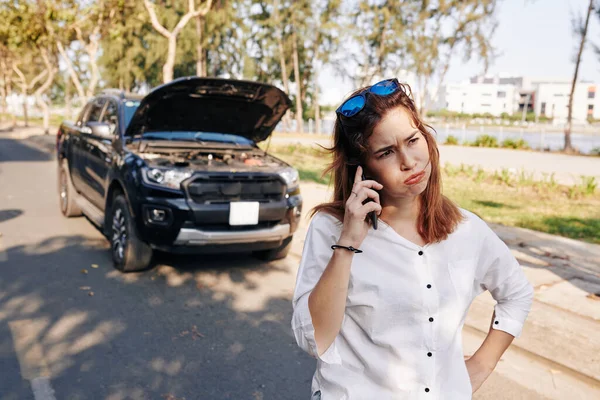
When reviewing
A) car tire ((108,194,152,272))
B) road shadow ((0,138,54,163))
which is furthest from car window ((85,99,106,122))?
road shadow ((0,138,54,163))

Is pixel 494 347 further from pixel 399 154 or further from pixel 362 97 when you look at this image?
pixel 362 97

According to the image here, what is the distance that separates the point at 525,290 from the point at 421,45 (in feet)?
129

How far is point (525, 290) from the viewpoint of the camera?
1.80 m

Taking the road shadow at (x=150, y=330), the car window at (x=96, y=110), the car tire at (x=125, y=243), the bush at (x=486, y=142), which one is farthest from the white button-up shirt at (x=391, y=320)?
the bush at (x=486, y=142)

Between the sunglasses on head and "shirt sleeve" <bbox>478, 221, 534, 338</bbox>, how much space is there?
52 centimetres

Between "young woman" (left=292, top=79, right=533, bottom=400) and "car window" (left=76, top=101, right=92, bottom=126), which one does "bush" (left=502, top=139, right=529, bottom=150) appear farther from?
"young woman" (left=292, top=79, right=533, bottom=400)

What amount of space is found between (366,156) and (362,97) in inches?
6.6

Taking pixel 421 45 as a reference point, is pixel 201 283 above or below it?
below

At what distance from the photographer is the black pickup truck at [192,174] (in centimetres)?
554

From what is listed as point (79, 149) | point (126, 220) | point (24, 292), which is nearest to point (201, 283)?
point (126, 220)

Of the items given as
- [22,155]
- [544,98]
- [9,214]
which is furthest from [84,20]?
[544,98]

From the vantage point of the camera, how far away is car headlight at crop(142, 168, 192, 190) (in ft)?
18.1

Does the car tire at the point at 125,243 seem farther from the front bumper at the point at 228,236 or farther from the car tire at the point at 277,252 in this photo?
the car tire at the point at 277,252

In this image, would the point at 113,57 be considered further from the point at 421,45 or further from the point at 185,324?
the point at 185,324
